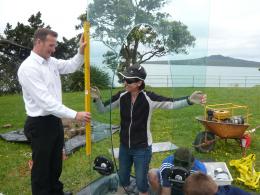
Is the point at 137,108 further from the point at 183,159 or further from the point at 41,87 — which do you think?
the point at 41,87

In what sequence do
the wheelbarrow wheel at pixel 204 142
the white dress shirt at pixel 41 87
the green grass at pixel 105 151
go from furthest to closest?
1. the wheelbarrow wheel at pixel 204 142
2. the green grass at pixel 105 151
3. the white dress shirt at pixel 41 87

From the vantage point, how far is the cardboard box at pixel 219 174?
13.9ft

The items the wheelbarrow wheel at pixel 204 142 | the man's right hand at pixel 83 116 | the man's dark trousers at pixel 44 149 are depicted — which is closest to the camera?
the man's right hand at pixel 83 116

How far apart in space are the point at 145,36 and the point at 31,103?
133 cm

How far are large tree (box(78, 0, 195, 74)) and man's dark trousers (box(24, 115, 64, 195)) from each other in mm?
889

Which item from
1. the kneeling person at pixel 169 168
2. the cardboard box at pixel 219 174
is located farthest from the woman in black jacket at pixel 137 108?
the cardboard box at pixel 219 174

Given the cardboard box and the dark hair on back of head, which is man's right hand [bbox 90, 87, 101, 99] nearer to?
the dark hair on back of head

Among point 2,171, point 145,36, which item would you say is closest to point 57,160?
point 145,36

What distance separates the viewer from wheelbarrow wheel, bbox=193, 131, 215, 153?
6.48 meters

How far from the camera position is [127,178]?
13.6ft

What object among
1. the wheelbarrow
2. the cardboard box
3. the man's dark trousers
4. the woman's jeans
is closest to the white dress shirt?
the man's dark trousers

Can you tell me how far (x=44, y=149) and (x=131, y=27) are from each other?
59.7 inches

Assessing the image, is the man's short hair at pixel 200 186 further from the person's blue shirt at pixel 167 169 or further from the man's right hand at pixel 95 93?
the man's right hand at pixel 95 93

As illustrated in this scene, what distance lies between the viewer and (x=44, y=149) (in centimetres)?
400
